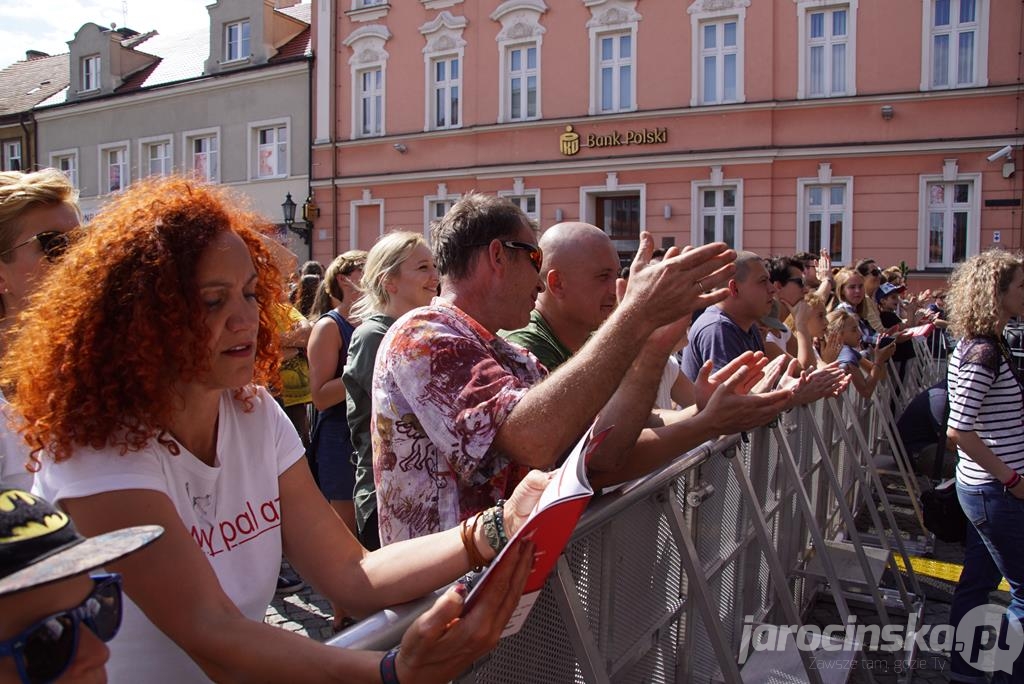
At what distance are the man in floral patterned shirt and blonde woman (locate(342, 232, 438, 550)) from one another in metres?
1.34

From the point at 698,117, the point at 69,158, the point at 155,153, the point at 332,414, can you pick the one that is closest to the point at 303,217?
the point at 155,153

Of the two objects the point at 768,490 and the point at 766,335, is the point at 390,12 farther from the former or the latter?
the point at 768,490

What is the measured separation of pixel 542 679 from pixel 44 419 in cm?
115

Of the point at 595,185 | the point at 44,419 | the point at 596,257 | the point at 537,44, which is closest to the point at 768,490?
the point at 596,257

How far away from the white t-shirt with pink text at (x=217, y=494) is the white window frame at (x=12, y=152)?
32253 mm

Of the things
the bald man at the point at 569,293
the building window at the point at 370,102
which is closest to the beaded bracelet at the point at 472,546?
the bald man at the point at 569,293

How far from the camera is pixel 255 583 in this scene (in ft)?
5.31

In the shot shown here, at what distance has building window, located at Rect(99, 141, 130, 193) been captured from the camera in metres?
26.2

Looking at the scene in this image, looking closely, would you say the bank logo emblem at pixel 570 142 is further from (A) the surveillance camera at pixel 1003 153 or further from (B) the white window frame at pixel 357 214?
(A) the surveillance camera at pixel 1003 153

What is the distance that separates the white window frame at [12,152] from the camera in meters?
28.9

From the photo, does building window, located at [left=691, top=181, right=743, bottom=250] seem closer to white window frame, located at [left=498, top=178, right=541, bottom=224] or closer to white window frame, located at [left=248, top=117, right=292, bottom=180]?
white window frame, located at [left=498, top=178, right=541, bottom=224]

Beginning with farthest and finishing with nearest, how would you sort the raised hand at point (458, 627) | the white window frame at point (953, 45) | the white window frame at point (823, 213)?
the white window frame at point (823, 213) < the white window frame at point (953, 45) < the raised hand at point (458, 627)

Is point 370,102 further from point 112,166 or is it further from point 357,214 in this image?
point 112,166

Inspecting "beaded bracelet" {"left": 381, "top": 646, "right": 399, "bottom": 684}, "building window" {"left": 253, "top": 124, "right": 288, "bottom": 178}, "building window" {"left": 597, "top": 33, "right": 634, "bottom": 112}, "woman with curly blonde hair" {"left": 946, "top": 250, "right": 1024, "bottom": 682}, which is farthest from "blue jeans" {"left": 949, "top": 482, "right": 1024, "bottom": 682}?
"building window" {"left": 253, "top": 124, "right": 288, "bottom": 178}
